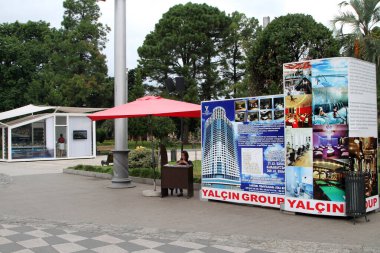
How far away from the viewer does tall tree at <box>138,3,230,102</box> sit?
43.6 meters

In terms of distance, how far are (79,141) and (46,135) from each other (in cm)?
208

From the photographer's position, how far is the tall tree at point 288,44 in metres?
13.3

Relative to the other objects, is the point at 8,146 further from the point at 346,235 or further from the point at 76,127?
the point at 346,235

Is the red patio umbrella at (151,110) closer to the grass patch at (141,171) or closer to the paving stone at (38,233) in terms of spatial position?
the grass patch at (141,171)

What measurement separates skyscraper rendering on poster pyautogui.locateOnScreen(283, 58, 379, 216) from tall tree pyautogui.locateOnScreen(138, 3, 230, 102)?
3392 centimetres

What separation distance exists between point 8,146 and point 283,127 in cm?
2158

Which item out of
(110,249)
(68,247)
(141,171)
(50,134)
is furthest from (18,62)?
(110,249)

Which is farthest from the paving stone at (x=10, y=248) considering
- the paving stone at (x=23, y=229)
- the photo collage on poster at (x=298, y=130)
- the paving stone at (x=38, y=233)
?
the photo collage on poster at (x=298, y=130)

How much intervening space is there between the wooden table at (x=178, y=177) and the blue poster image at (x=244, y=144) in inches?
22.8

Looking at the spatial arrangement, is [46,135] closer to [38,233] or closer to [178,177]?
[178,177]

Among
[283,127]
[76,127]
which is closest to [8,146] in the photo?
[76,127]

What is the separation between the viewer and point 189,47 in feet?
145

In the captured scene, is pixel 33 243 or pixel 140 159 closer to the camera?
pixel 33 243

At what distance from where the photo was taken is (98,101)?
46.2m
